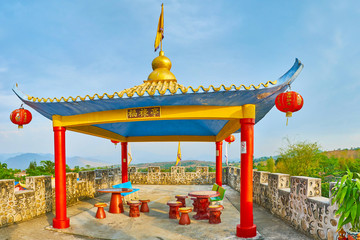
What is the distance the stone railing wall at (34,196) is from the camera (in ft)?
23.1

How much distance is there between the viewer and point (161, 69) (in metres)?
7.92

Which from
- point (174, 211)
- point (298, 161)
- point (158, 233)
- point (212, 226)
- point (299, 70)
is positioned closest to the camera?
point (299, 70)

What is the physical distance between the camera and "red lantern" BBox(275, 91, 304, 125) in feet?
17.1

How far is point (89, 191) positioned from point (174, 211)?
5.45 m

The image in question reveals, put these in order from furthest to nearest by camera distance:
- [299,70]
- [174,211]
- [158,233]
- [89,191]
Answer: [89,191], [174,211], [158,233], [299,70]

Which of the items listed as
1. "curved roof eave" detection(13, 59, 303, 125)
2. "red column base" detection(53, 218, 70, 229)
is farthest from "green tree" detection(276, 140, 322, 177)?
"red column base" detection(53, 218, 70, 229)

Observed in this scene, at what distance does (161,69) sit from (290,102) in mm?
4093

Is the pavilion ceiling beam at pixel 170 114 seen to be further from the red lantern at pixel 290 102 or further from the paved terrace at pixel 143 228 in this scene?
the paved terrace at pixel 143 228

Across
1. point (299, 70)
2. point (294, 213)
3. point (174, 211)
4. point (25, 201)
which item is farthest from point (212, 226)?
point (25, 201)

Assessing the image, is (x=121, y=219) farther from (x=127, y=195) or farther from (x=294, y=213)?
(x=294, y=213)

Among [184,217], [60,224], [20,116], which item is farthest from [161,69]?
[60,224]

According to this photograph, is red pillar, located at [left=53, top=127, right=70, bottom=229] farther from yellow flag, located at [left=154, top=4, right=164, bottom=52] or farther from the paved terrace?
yellow flag, located at [left=154, top=4, right=164, bottom=52]

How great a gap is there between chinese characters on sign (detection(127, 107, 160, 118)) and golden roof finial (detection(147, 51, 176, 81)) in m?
1.55

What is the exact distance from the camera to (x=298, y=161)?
46.5 feet
